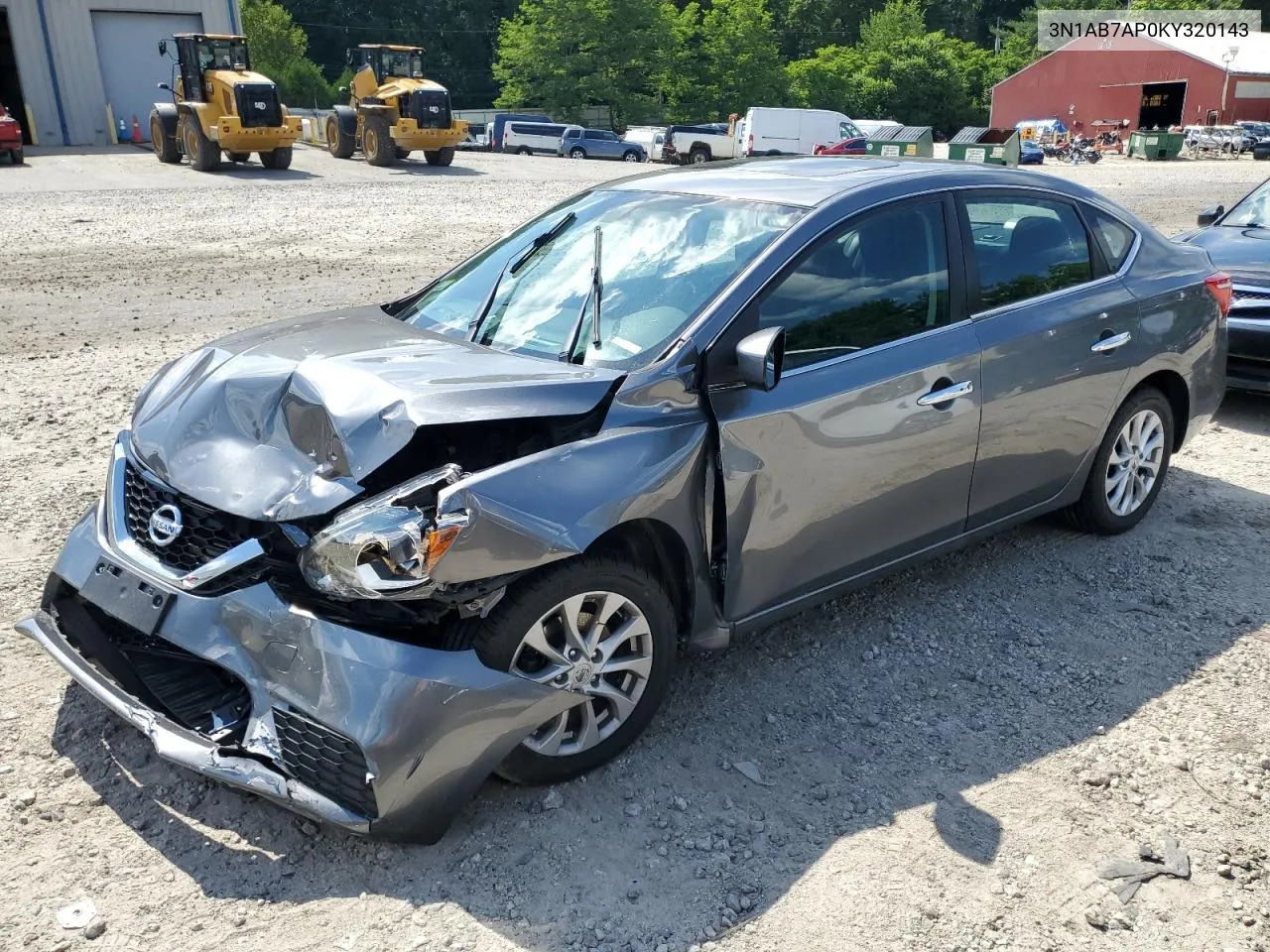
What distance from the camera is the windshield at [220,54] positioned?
78.8 feet

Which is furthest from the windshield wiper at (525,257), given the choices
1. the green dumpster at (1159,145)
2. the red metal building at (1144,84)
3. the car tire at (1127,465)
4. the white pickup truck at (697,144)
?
the red metal building at (1144,84)

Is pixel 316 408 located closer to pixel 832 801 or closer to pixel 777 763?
pixel 777 763

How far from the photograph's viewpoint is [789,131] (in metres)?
39.4

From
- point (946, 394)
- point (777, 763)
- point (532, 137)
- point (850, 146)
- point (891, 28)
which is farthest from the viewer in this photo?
point (891, 28)

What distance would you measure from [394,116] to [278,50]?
3294 cm

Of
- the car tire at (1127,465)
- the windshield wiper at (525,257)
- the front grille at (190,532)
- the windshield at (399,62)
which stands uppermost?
the windshield at (399,62)

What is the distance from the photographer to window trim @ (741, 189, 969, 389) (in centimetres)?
357

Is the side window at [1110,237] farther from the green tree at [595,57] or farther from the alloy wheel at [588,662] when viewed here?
the green tree at [595,57]

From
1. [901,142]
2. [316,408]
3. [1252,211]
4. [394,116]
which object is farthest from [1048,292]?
[901,142]

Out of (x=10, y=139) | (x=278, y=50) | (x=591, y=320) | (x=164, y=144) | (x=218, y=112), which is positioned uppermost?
(x=278, y=50)

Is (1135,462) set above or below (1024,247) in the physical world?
below

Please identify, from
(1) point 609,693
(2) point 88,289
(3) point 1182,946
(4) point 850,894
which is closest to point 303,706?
(1) point 609,693

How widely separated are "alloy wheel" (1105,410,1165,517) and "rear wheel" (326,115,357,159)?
25.3 meters

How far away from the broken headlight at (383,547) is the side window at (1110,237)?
3.33m
